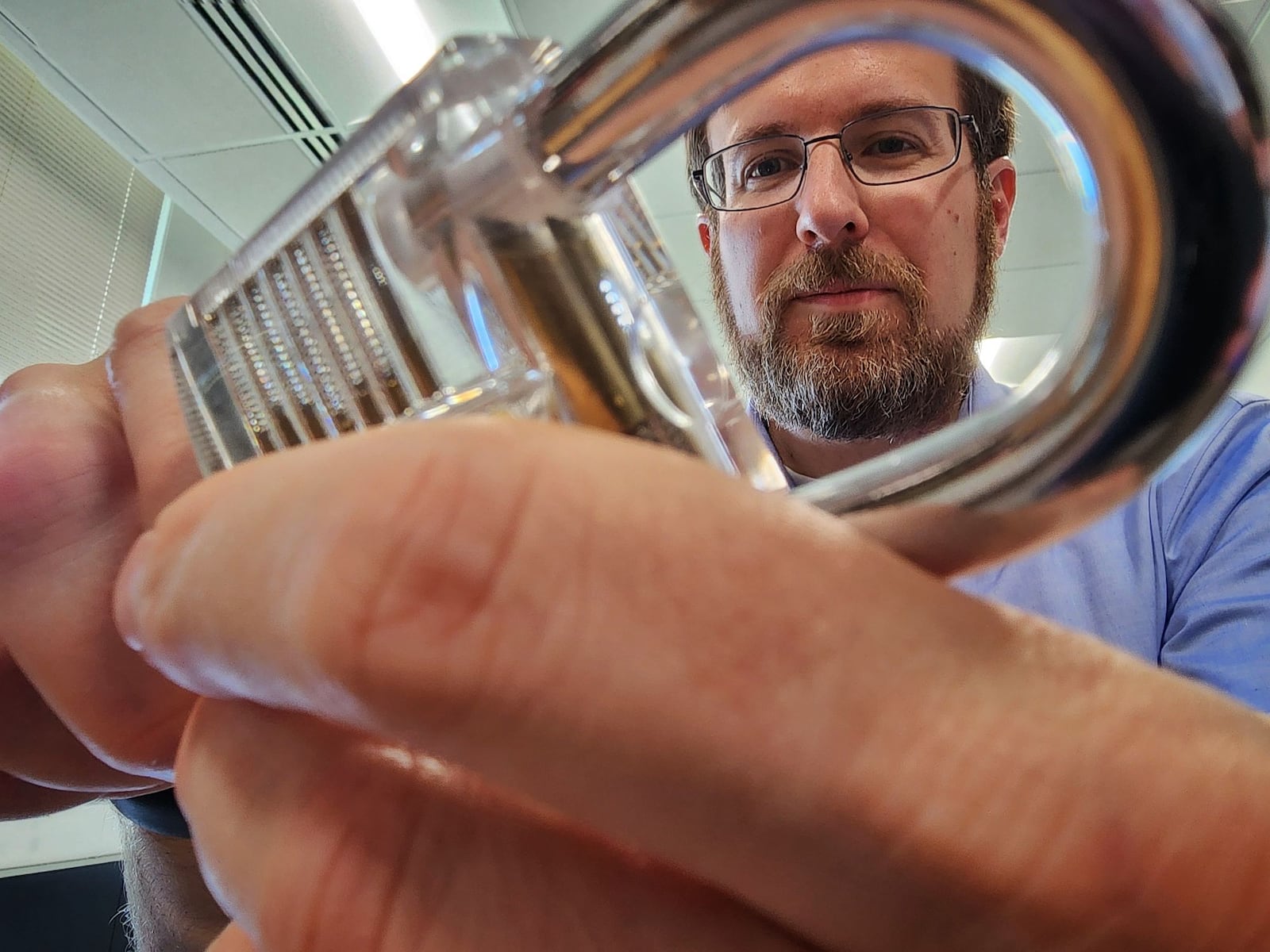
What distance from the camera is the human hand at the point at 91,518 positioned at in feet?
0.87

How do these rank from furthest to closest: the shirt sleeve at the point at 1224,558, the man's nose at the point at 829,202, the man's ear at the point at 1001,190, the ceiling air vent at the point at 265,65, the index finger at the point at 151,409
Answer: the ceiling air vent at the point at 265,65
the man's ear at the point at 1001,190
the man's nose at the point at 829,202
the shirt sleeve at the point at 1224,558
the index finger at the point at 151,409

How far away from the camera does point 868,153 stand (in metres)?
0.77

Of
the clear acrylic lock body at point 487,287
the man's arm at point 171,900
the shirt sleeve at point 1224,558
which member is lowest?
the shirt sleeve at point 1224,558

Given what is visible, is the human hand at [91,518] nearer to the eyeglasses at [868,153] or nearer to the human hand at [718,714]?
the human hand at [718,714]

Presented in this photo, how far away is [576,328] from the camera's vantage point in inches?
6.1

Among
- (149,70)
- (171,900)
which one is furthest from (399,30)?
(171,900)

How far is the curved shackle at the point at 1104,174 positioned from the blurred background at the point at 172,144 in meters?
1.23

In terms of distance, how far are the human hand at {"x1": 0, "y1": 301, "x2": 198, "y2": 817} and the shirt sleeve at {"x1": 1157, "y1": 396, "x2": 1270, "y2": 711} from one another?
0.52 metres

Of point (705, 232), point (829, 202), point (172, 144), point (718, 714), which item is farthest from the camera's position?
point (172, 144)

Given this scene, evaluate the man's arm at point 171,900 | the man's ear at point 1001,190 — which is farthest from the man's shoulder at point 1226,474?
the man's arm at point 171,900

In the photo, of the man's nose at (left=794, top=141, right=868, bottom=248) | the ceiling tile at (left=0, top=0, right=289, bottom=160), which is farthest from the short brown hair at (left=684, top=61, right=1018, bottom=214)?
the ceiling tile at (left=0, top=0, right=289, bottom=160)

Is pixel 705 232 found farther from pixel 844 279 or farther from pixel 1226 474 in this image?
pixel 1226 474

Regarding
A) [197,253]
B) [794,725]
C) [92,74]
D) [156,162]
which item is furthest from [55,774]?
[197,253]

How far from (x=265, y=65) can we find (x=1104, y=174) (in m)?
1.87
